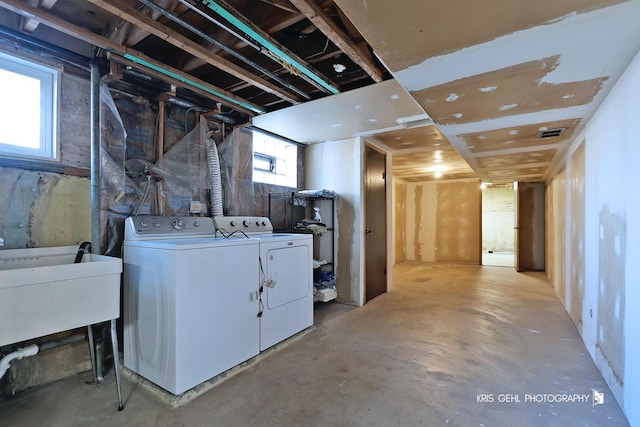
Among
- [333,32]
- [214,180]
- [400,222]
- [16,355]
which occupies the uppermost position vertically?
[333,32]

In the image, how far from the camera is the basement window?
6.04ft

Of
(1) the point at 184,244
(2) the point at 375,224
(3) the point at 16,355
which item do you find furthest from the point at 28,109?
(2) the point at 375,224

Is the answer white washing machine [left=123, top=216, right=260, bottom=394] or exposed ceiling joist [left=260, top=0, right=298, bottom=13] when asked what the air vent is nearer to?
exposed ceiling joist [left=260, top=0, right=298, bottom=13]

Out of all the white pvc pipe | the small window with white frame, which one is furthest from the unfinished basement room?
the small window with white frame

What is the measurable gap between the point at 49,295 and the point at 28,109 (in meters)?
1.35

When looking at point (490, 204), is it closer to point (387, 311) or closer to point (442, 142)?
point (442, 142)

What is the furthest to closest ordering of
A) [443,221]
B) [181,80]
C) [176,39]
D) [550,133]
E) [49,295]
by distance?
1. [443,221]
2. [550,133]
3. [181,80]
4. [176,39]
5. [49,295]

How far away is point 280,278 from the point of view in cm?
250

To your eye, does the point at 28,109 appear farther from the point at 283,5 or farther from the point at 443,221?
the point at 443,221

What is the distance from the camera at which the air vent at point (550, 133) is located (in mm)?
2545

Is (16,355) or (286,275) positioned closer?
(16,355)

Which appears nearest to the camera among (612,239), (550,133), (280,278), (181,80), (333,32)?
(333,32)

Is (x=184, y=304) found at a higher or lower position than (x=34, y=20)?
lower

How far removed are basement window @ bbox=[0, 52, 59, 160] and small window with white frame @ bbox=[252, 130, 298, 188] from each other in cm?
173
